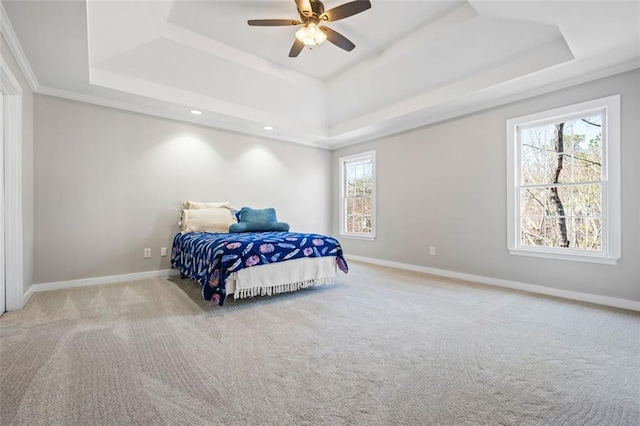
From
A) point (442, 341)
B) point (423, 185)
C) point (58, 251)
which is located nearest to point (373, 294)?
point (442, 341)

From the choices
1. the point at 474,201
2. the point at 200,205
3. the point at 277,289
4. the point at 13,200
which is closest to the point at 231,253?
the point at 277,289

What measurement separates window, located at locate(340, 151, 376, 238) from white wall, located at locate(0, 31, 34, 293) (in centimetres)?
467

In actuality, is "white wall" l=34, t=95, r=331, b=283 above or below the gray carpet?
above

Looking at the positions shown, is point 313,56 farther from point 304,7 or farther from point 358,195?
point 358,195

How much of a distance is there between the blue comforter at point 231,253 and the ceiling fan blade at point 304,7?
7.21 feet

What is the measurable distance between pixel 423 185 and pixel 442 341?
3.03 meters

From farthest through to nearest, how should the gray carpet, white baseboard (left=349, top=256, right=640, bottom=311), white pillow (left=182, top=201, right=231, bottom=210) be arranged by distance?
white pillow (left=182, top=201, right=231, bottom=210) < white baseboard (left=349, top=256, right=640, bottom=311) < the gray carpet

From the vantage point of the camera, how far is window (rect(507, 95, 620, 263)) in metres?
3.02

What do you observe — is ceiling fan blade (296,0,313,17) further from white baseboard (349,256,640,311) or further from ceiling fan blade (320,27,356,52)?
white baseboard (349,256,640,311)

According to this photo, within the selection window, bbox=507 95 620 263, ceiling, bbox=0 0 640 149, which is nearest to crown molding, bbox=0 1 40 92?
ceiling, bbox=0 0 640 149

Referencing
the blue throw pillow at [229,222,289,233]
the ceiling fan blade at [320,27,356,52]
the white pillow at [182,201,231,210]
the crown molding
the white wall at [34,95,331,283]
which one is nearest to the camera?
the crown molding

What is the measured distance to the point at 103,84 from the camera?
348cm

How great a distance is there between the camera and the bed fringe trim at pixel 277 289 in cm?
302

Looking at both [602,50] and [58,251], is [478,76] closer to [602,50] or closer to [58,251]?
[602,50]
